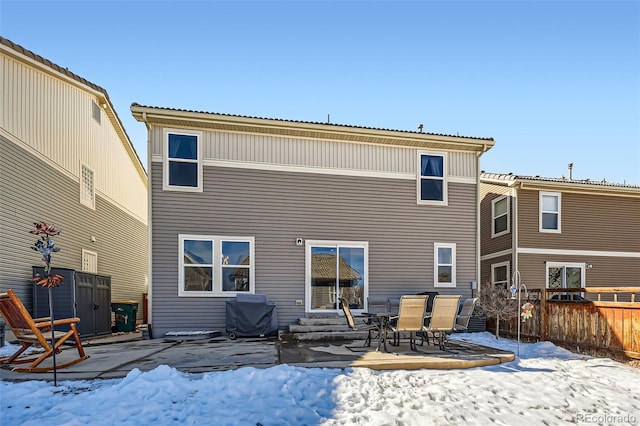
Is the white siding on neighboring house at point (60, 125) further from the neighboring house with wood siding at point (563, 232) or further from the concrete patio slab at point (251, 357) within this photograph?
the neighboring house with wood siding at point (563, 232)

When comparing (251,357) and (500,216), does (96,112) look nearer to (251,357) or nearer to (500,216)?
(251,357)

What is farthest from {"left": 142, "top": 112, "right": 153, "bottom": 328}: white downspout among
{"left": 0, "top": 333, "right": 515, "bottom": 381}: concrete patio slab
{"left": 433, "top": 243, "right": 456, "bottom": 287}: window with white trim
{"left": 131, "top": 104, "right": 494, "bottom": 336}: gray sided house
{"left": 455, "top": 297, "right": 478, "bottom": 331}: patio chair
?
{"left": 433, "top": 243, "right": 456, "bottom": 287}: window with white trim

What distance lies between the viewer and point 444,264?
1045 cm

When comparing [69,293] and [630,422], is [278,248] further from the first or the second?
[630,422]

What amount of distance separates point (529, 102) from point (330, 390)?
1098 centimetres

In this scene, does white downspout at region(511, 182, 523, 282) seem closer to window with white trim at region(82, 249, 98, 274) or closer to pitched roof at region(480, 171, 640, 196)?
pitched roof at region(480, 171, 640, 196)

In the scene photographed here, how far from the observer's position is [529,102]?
1160 cm

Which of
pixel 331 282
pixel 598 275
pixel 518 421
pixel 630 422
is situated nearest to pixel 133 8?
pixel 331 282

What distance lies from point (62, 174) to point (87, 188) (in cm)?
156

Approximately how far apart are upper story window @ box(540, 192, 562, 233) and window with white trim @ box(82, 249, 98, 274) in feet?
48.1

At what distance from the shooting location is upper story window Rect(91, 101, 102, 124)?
11.9m

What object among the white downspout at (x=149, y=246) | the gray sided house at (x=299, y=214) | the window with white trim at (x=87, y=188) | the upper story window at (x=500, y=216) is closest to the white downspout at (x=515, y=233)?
the upper story window at (x=500, y=216)

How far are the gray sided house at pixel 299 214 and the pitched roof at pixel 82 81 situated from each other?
2.47 m

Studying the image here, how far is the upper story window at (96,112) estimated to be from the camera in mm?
11908
